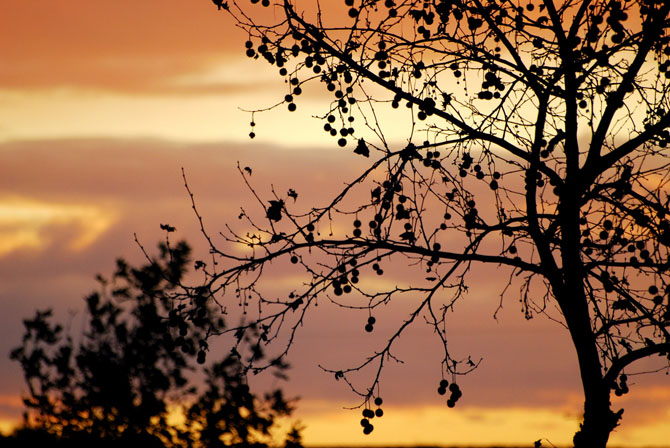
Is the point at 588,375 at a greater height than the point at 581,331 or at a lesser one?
lesser

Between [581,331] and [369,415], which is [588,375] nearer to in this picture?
[581,331]

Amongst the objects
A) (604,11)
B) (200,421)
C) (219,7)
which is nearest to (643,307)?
(604,11)

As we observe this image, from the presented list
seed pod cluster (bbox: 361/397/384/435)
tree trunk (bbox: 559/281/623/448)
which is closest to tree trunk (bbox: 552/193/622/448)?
tree trunk (bbox: 559/281/623/448)

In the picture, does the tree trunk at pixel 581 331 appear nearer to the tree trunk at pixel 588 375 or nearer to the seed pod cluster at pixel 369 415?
the tree trunk at pixel 588 375

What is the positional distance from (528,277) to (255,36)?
4104 millimetres

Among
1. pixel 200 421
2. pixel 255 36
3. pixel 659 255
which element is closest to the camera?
pixel 659 255

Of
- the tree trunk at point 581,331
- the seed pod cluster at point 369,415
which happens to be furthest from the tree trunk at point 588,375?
the seed pod cluster at point 369,415

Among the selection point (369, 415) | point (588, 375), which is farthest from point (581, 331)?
point (369, 415)

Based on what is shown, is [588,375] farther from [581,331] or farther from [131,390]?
[131,390]

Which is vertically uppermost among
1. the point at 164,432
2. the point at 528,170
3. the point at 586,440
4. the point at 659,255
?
the point at 528,170

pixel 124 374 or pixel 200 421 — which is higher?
pixel 124 374

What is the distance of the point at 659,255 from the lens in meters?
7.84

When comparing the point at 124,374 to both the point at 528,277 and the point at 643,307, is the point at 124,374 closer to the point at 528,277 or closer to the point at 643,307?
the point at 528,277

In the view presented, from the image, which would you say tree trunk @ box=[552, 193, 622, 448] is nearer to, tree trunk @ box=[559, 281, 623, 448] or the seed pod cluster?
tree trunk @ box=[559, 281, 623, 448]
